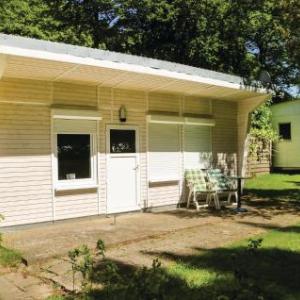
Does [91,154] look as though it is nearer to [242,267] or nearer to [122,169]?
[122,169]

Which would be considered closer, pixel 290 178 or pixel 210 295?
pixel 210 295

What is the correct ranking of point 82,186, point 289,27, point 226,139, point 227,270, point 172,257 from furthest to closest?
point 226,139
point 289,27
point 82,186
point 172,257
point 227,270

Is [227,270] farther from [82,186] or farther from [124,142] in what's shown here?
[124,142]

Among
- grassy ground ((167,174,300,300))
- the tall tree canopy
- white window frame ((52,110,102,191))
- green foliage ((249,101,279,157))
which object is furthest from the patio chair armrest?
the tall tree canopy

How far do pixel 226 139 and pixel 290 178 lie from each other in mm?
6832

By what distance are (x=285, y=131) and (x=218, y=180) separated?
12513 mm

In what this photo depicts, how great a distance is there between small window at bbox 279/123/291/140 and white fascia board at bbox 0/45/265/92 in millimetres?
12646

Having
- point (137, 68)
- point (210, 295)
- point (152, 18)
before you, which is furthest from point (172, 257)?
point (152, 18)

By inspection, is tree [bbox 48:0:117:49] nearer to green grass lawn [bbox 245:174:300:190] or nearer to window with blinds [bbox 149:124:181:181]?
green grass lawn [bbox 245:174:300:190]

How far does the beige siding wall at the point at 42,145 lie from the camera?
861 centimetres

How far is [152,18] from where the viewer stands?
22.5 meters

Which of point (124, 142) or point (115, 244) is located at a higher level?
point (124, 142)

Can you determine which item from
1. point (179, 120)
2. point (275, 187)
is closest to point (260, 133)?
point (275, 187)

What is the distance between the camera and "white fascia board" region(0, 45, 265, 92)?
735cm
